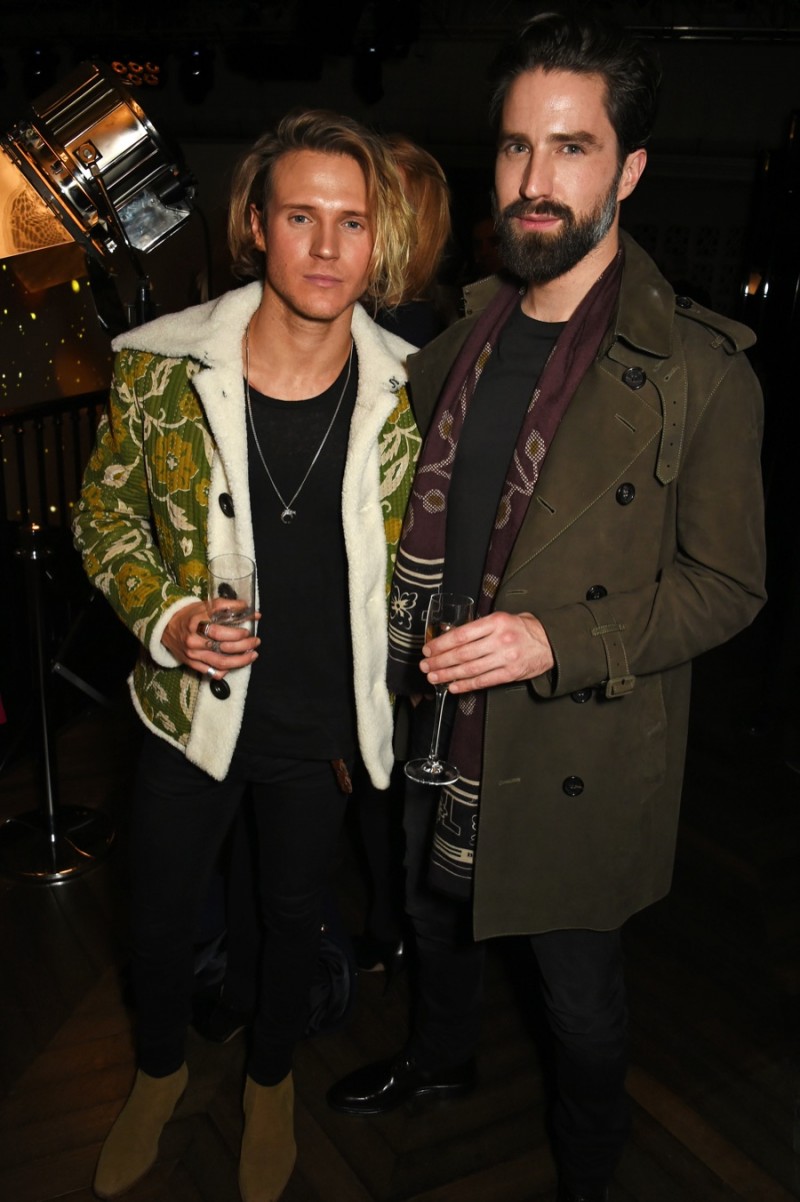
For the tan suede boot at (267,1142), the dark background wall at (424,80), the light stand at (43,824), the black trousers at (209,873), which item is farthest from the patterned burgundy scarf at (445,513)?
the dark background wall at (424,80)

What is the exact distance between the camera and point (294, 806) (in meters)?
1.81

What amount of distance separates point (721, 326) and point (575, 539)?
39cm

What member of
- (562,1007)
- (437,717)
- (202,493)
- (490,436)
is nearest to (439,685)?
(437,717)

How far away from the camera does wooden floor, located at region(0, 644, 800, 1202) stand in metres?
1.97

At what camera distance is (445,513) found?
1.68m

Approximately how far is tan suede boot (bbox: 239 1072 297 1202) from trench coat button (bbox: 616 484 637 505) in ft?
4.52

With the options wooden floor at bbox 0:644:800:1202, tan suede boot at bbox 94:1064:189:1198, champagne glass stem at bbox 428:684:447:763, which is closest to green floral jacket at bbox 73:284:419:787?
champagne glass stem at bbox 428:684:447:763

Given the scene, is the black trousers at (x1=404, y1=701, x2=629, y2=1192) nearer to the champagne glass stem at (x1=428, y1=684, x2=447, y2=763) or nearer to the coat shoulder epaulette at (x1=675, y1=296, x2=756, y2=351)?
the champagne glass stem at (x1=428, y1=684, x2=447, y2=763)

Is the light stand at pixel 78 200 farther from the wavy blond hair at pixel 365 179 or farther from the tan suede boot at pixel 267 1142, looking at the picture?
the wavy blond hair at pixel 365 179

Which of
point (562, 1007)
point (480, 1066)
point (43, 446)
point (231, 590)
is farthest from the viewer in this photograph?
point (43, 446)

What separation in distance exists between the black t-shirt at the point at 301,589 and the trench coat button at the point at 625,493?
1.57ft

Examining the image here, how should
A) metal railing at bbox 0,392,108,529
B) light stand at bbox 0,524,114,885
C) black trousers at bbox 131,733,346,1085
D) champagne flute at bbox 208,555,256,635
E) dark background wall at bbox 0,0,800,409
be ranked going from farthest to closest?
1. dark background wall at bbox 0,0,800,409
2. metal railing at bbox 0,392,108,529
3. light stand at bbox 0,524,114,885
4. black trousers at bbox 131,733,346,1085
5. champagne flute at bbox 208,555,256,635

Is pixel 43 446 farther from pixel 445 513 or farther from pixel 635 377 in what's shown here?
pixel 635 377

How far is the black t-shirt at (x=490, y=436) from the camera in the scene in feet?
5.33
